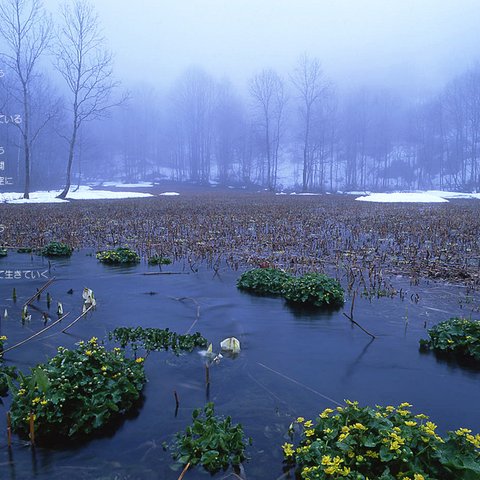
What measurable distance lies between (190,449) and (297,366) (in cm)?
250

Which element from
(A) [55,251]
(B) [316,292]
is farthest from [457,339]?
(A) [55,251]

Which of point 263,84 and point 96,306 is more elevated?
point 263,84

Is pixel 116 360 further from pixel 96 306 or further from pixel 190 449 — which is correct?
pixel 96 306

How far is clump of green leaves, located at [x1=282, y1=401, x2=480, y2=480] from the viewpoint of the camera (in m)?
2.98

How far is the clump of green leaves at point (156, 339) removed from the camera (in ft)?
20.4

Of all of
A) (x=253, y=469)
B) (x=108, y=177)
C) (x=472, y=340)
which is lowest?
→ (x=253, y=469)

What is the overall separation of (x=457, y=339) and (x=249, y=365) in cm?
313

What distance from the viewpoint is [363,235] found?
16344 mm

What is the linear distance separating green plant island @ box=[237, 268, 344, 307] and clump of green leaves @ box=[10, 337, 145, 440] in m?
4.30

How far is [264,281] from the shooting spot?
9.26 m

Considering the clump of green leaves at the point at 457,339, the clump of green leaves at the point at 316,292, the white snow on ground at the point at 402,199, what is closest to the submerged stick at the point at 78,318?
the clump of green leaves at the point at 316,292

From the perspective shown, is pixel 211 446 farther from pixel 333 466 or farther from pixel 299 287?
pixel 299 287

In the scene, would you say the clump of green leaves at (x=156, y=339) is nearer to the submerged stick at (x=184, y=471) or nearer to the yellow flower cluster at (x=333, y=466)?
the submerged stick at (x=184, y=471)

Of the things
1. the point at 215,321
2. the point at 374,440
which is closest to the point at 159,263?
the point at 215,321
